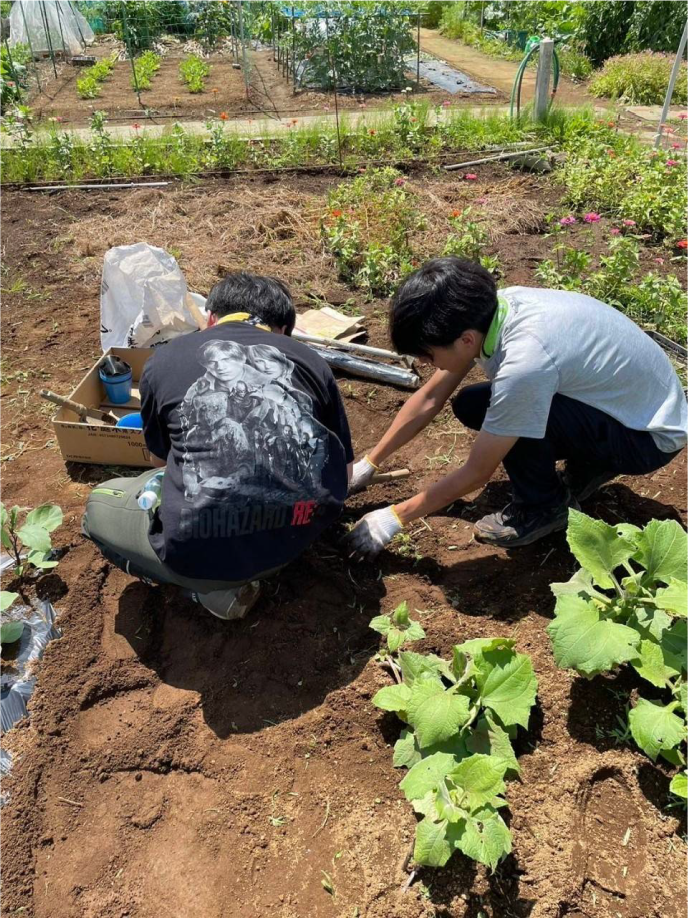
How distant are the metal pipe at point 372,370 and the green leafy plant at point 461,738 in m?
1.82

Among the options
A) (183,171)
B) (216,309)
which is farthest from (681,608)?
(183,171)

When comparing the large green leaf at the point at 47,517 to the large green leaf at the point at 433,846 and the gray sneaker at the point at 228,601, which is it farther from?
the large green leaf at the point at 433,846

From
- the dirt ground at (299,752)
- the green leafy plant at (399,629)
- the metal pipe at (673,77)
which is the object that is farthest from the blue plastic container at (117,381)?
the metal pipe at (673,77)

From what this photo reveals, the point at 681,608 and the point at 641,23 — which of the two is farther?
the point at 641,23

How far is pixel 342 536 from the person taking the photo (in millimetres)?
2773

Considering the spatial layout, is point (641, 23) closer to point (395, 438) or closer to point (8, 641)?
point (395, 438)

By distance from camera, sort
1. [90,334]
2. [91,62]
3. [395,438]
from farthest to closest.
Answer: [91,62] < [90,334] < [395,438]

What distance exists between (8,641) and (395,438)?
67.0 inches

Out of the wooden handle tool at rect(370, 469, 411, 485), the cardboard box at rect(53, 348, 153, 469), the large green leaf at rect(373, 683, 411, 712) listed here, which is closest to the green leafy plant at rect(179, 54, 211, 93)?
the cardboard box at rect(53, 348, 153, 469)

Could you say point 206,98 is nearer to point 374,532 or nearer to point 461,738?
point 374,532

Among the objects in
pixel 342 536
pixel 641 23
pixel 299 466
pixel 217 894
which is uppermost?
pixel 641 23

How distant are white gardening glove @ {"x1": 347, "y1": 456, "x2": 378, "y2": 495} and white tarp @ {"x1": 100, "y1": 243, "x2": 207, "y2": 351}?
1420 mm

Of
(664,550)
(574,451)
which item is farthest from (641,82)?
(664,550)

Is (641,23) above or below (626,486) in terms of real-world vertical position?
above
